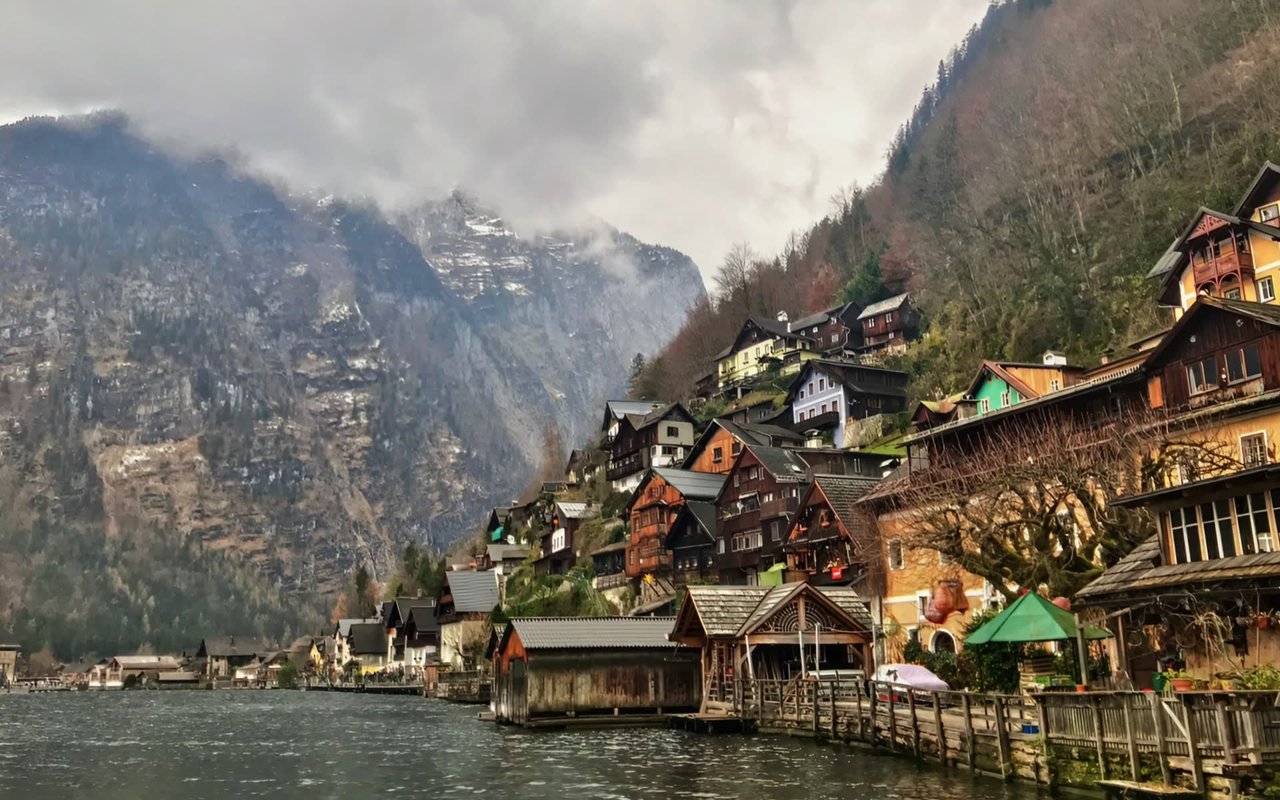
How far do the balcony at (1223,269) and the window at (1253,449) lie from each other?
25580 mm

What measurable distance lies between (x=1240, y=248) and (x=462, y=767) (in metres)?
55.3

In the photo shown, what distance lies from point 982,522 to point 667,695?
21.8 meters

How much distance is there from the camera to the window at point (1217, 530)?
102ft

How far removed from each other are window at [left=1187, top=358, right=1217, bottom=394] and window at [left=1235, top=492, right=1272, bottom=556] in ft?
54.8

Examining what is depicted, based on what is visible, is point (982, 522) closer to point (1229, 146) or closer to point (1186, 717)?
point (1186, 717)

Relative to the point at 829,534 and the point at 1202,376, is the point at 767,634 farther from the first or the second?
the point at 1202,376

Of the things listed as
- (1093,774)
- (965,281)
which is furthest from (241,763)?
(965,281)

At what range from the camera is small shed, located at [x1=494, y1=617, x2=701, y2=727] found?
57031mm

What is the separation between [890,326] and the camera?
122875mm

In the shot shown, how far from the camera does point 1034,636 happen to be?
32.1 meters

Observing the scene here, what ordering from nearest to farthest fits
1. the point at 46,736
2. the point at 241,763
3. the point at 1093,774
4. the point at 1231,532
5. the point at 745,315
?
the point at 1093,774 → the point at 1231,532 → the point at 241,763 → the point at 46,736 → the point at 745,315

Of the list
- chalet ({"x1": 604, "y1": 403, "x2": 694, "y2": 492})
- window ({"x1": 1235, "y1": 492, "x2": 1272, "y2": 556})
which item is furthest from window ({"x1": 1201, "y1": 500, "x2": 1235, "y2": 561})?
chalet ({"x1": 604, "y1": 403, "x2": 694, "y2": 492})

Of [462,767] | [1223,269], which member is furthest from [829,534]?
[462,767]

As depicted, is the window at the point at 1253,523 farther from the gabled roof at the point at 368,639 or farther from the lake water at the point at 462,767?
the gabled roof at the point at 368,639
